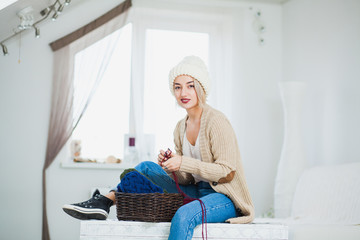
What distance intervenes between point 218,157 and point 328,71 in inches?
76.4

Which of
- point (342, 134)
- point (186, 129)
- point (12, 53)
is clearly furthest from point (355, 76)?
point (12, 53)

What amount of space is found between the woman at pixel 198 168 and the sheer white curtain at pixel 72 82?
1762 millimetres

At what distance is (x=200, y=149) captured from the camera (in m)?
2.10

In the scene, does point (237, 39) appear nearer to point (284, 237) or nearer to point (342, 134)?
point (342, 134)

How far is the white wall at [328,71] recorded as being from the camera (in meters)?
3.28

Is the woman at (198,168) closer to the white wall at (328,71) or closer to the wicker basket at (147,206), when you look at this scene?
the wicker basket at (147,206)

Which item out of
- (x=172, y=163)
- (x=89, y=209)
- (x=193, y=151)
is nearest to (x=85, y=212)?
(x=89, y=209)

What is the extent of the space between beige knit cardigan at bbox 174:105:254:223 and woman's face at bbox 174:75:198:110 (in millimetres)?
99

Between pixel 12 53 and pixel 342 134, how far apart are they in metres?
2.80

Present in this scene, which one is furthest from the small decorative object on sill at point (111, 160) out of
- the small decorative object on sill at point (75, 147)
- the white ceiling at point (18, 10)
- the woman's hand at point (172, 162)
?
the woman's hand at point (172, 162)

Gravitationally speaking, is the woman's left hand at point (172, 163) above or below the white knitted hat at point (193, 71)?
below

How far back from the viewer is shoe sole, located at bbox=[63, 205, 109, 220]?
1.86m

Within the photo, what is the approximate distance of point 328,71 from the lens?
3.57 m

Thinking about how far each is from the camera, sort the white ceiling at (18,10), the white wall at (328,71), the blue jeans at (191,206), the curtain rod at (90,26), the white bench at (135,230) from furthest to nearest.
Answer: the curtain rod at (90,26), the white wall at (328,71), the white ceiling at (18,10), the white bench at (135,230), the blue jeans at (191,206)
